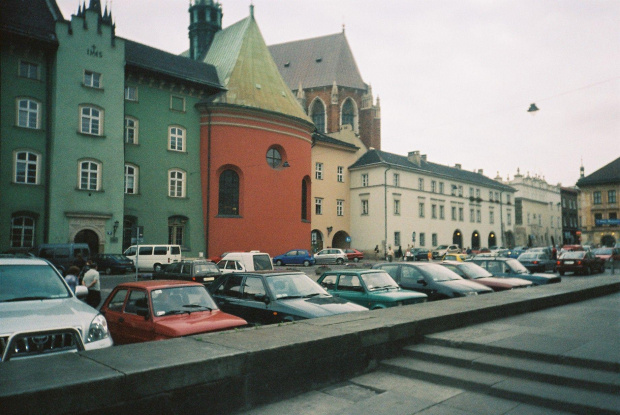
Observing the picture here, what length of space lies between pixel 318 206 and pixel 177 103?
20.0 metres

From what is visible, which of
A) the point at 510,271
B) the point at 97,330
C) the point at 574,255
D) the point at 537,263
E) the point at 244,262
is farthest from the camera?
the point at 574,255

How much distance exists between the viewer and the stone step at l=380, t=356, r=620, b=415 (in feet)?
15.0

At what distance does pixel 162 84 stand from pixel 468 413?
114 feet

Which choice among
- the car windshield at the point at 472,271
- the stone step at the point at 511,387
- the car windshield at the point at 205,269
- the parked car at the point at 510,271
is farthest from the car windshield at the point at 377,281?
the car windshield at the point at 205,269

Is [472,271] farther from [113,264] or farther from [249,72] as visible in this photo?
[249,72]

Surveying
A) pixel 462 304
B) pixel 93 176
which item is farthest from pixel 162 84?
pixel 462 304

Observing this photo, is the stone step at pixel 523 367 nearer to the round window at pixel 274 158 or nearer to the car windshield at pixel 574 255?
the car windshield at pixel 574 255

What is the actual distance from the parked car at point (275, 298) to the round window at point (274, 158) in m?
29.5

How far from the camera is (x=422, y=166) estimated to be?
5897cm

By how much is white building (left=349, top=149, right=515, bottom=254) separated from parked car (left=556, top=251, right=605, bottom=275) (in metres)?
24.2

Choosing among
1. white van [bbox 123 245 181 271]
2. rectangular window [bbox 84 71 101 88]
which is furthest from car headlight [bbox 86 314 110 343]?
rectangular window [bbox 84 71 101 88]

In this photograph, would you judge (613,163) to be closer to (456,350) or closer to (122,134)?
(122,134)

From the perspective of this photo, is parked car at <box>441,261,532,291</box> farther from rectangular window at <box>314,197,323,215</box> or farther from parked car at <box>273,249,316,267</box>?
rectangular window at <box>314,197,323,215</box>

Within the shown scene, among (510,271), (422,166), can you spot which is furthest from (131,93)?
(422,166)
